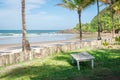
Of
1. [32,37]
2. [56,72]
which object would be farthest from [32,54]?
[32,37]

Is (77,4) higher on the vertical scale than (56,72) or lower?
higher

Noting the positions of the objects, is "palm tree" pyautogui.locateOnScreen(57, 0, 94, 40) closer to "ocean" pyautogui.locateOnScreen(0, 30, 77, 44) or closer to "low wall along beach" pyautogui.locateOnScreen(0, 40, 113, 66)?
"low wall along beach" pyautogui.locateOnScreen(0, 40, 113, 66)

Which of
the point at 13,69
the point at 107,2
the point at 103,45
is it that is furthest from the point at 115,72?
the point at 107,2

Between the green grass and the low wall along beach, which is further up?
the low wall along beach

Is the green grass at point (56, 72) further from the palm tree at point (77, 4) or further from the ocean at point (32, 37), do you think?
the ocean at point (32, 37)

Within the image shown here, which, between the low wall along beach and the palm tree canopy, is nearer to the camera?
the low wall along beach

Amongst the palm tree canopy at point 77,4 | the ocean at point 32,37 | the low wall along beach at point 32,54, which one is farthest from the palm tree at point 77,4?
the ocean at point 32,37

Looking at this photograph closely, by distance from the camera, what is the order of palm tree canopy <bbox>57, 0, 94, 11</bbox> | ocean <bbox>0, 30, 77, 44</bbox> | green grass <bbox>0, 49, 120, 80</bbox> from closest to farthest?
1. green grass <bbox>0, 49, 120, 80</bbox>
2. palm tree canopy <bbox>57, 0, 94, 11</bbox>
3. ocean <bbox>0, 30, 77, 44</bbox>

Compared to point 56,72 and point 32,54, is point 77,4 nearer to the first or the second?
point 32,54

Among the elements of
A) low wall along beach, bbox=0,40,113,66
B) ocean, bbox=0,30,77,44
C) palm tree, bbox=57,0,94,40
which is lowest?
ocean, bbox=0,30,77,44

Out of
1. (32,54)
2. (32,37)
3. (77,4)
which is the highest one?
(77,4)

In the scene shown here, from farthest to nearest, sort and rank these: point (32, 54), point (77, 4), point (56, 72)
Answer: point (77, 4)
point (32, 54)
point (56, 72)

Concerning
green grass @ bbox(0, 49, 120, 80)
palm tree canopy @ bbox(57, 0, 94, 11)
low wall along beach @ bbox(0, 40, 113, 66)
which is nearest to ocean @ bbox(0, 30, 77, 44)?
palm tree canopy @ bbox(57, 0, 94, 11)

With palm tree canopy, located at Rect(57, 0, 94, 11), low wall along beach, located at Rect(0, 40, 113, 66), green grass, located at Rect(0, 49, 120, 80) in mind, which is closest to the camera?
green grass, located at Rect(0, 49, 120, 80)
